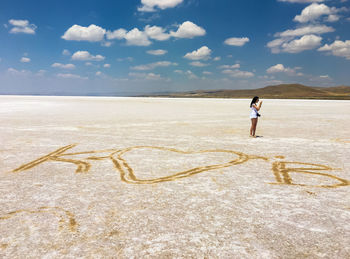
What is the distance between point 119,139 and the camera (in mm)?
9453

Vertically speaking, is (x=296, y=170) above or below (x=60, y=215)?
above

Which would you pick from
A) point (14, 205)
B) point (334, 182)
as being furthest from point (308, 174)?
point (14, 205)

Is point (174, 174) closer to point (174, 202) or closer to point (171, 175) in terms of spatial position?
point (171, 175)

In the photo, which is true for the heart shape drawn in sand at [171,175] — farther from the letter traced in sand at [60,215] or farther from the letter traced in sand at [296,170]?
the letter traced in sand at [60,215]

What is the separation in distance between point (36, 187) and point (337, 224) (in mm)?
5108

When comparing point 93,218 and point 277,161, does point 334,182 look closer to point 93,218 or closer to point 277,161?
point 277,161

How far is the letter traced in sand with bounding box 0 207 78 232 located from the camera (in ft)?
10.8

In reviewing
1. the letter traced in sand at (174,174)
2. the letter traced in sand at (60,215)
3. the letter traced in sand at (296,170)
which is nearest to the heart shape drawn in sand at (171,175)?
the letter traced in sand at (174,174)

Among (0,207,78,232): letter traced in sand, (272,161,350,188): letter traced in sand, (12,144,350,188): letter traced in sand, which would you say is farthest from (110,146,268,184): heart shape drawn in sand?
(0,207,78,232): letter traced in sand

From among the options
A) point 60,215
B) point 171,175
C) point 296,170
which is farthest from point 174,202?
point 296,170

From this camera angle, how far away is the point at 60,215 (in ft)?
11.8

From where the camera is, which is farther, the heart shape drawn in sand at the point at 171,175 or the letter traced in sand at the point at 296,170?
the heart shape drawn in sand at the point at 171,175

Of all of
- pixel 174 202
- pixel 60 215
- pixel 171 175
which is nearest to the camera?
pixel 60 215

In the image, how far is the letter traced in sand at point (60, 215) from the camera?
10.8 ft
